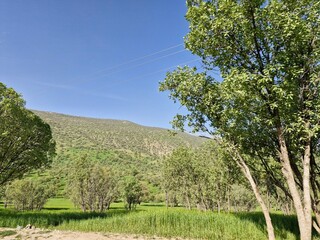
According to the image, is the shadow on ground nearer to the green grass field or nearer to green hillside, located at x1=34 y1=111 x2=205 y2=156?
the green grass field

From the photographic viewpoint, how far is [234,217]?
19.8 m

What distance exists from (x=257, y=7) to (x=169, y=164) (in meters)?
42.9

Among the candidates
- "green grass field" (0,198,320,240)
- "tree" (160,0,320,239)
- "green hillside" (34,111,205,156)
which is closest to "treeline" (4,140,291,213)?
"green grass field" (0,198,320,240)

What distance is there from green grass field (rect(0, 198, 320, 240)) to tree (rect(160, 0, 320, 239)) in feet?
15.7

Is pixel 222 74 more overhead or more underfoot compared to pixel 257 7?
more underfoot

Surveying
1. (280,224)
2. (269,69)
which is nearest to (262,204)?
(280,224)

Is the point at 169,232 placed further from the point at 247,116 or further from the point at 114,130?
the point at 114,130

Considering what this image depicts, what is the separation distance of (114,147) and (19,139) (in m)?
125

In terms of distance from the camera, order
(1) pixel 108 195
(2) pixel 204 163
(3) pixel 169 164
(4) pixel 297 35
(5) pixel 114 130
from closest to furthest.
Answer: (4) pixel 297 35 < (2) pixel 204 163 < (1) pixel 108 195 < (3) pixel 169 164 < (5) pixel 114 130

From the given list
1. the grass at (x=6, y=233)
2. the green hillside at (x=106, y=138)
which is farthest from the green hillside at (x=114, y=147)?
the grass at (x=6, y=233)

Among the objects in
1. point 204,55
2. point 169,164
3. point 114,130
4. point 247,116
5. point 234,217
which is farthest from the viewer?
point 114,130

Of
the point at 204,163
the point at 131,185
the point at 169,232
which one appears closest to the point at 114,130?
Answer: the point at 131,185

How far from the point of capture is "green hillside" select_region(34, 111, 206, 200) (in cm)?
10986

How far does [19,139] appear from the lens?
81.7 feet
